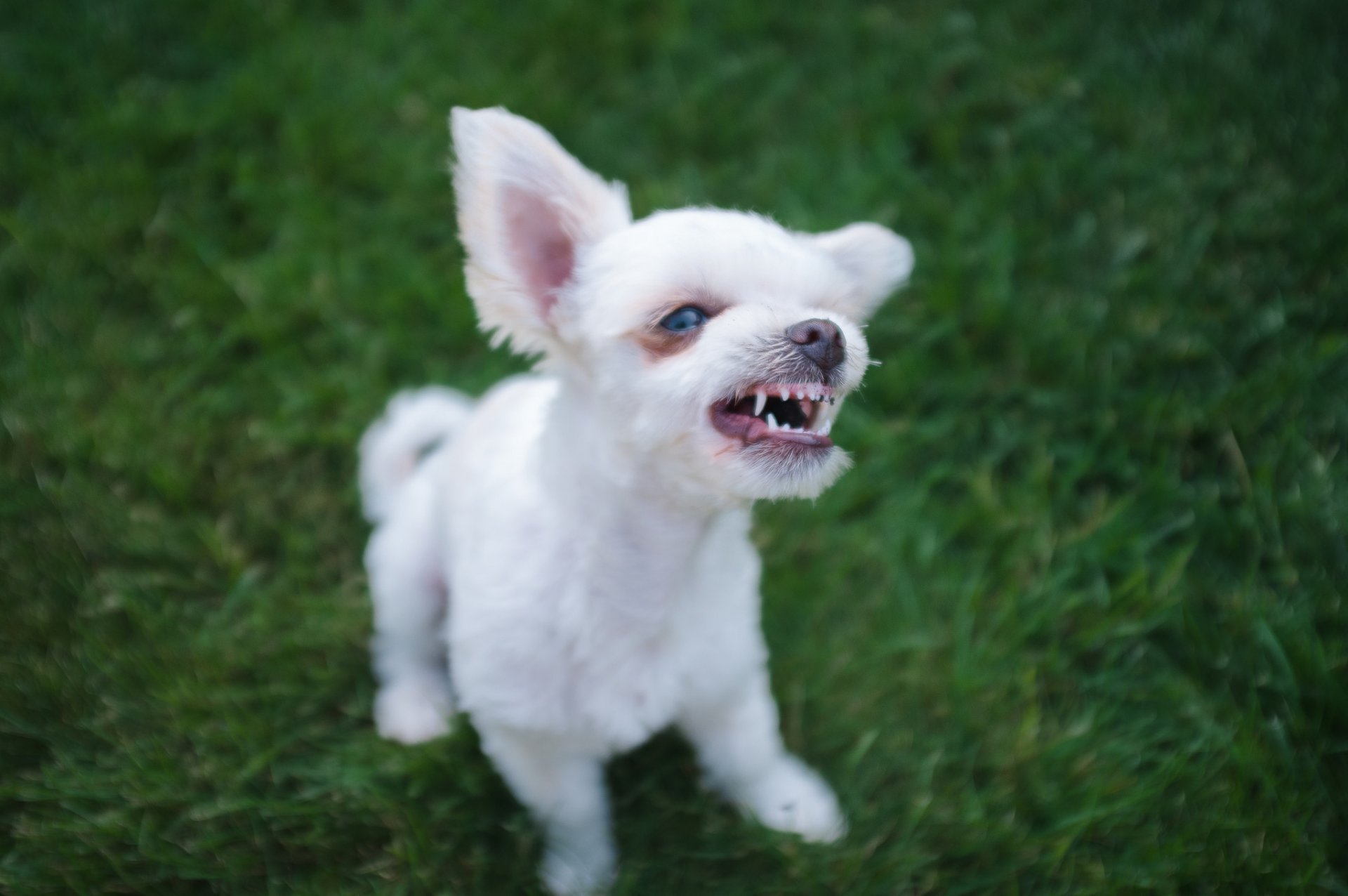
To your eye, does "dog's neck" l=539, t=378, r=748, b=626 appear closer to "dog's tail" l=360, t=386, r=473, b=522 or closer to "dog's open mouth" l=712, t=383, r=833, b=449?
"dog's open mouth" l=712, t=383, r=833, b=449

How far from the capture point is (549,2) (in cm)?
418

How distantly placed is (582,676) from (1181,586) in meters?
1.80

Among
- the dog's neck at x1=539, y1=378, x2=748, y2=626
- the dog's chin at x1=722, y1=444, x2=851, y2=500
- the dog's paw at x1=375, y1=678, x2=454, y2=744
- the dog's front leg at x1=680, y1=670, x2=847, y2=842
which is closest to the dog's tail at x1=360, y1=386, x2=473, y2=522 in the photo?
the dog's paw at x1=375, y1=678, x2=454, y2=744

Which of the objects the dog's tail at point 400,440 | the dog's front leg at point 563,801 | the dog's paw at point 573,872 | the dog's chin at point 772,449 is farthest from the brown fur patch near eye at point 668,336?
the dog's paw at point 573,872

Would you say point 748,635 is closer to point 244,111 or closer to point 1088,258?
point 1088,258

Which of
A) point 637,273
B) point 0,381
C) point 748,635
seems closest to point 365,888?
point 748,635

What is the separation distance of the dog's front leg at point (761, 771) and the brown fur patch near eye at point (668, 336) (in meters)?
0.90

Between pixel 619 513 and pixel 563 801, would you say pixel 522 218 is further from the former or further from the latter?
pixel 563 801

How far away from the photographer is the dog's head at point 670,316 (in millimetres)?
1622

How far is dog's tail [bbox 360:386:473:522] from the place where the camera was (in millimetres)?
2719

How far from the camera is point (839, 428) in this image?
3145 millimetres

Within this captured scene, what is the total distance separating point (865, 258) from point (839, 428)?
1278 mm

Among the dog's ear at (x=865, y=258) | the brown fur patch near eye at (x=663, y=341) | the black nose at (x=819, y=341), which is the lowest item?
the black nose at (x=819, y=341)

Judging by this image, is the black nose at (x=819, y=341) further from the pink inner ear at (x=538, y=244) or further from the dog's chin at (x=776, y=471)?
the pink inner ear at (x=538, y=244)
